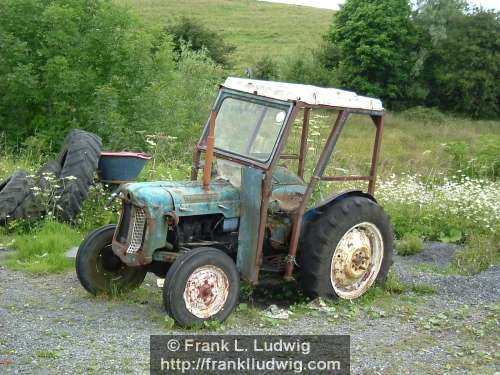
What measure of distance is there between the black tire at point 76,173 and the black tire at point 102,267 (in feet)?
9.08

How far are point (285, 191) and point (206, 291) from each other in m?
1.55

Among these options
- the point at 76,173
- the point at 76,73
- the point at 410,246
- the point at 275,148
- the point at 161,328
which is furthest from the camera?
the point at 76,73

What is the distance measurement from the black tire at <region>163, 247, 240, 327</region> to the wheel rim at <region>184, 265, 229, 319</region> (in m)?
0.02

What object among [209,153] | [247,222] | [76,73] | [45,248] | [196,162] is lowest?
[45,248]

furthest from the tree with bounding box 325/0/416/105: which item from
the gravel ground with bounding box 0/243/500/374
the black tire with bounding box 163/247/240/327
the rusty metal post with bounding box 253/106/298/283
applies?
the black tire with bounding box 163/247/240/327

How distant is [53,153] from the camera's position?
13578 mm

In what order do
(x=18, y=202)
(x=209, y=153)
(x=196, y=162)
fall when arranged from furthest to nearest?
(x=18, y=202), (x=196, y=162), (x=209, y=153)

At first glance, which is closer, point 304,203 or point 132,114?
point 304,203

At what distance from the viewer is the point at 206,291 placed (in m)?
6.17

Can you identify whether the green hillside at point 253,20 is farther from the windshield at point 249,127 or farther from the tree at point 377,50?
the windshield at point 249,127

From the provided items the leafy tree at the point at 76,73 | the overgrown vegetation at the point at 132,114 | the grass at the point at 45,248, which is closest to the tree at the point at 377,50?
the overgrown vegetation at the point at 132,114

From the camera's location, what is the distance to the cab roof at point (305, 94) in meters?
6.81

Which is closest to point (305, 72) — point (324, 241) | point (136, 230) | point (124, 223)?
point (324, 241)

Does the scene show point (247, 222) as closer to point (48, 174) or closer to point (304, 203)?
point (304, 203)
